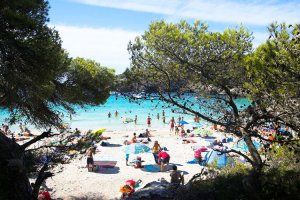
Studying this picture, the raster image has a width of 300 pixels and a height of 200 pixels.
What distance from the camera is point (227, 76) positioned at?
836 centimetres

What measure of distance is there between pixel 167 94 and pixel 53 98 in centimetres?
520

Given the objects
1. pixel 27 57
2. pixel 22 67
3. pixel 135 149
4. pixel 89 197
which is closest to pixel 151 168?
pixel 135 149

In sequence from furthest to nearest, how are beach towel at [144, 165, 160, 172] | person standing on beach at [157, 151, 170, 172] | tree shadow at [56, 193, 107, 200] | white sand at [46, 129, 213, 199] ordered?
beach towel at [144, 165, 160, 172]
person standing on beach at [157, 151, 170, 172]
white sand at [46, 129, 213, 199]
tree shadow at [56, 193, 107, 200]

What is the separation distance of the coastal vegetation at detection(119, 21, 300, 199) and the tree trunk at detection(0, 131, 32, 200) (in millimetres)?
3584

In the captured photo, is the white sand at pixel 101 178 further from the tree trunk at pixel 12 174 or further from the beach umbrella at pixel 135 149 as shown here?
the tree trunk at pixel 12 174

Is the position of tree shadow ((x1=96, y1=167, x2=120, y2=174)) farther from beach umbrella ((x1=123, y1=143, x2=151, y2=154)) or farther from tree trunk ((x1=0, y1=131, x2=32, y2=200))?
tree trunk ((x1=0, y1=131, x2=32, y2=200))

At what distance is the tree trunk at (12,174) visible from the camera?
6430 mm

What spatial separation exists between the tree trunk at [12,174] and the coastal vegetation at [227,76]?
3.58m

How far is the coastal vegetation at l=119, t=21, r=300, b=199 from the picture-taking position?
6.74 meters

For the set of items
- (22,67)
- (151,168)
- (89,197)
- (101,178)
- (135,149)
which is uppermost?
(22,67)

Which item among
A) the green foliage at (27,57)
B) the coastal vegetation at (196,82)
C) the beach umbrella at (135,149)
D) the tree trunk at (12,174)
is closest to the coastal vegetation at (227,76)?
the coastal vegetation at (196,82)

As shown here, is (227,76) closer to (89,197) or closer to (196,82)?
(196,82)

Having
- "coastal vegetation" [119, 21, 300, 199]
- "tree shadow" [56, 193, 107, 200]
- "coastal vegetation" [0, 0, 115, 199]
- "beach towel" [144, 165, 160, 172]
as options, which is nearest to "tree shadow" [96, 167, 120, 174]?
"beach towel" [144, 165, 160, 172]

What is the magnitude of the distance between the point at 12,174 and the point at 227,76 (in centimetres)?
643
